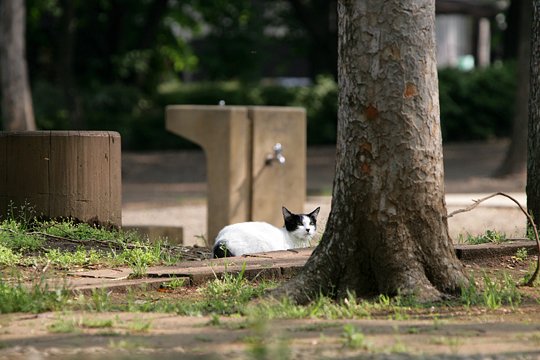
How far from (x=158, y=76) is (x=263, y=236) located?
21.3m

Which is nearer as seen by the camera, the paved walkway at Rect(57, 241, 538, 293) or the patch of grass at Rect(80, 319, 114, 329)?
the patch of grass at Rect(80, 319, 114, 329)

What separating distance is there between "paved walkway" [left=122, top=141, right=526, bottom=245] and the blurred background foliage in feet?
3.39

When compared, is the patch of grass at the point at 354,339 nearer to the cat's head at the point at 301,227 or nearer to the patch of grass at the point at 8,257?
the patch of grass at the point at 8,257

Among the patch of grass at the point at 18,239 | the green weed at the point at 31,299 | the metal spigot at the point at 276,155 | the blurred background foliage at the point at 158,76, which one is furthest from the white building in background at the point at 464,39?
the green weed at the point at 31,299

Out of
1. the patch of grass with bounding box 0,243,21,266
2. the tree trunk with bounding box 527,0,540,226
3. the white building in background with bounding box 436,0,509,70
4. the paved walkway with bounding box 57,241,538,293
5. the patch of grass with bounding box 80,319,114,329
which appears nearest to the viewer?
the patch of grass with bounding box 80,319,114,329

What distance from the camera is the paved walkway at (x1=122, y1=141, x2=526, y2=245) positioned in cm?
1395

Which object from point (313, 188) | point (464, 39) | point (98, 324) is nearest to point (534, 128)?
point (98, 324)

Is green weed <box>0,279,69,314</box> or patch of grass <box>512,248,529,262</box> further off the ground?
patch of grass <box>512,248,529,262</box>

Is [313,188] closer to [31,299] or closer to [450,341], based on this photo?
[31,299]

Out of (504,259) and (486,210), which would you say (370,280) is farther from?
(486,210)

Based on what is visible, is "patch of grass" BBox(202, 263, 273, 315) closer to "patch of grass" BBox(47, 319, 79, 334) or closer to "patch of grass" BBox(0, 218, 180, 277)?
"patch of grass" BBox(0, 218, 180, 277)

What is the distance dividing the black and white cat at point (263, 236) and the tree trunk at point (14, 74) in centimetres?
1213

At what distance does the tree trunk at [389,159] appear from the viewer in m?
6.20

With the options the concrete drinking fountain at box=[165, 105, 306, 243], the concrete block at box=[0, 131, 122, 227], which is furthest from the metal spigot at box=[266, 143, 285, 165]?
the concrete block at box=[0, 131, 122, 227]
